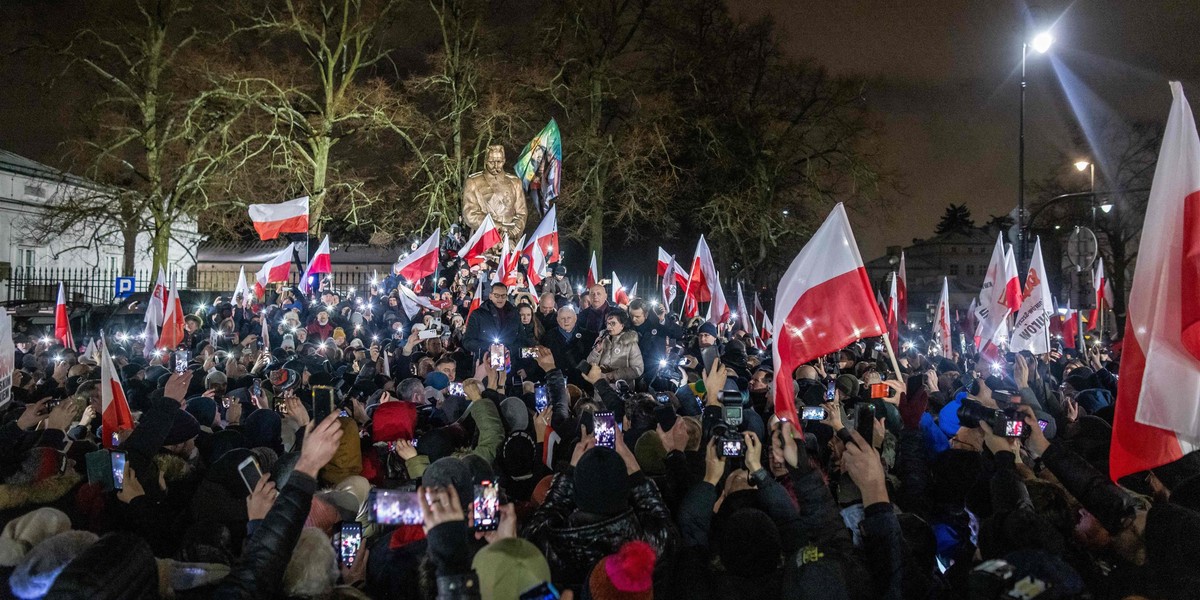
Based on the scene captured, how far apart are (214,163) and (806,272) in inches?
897

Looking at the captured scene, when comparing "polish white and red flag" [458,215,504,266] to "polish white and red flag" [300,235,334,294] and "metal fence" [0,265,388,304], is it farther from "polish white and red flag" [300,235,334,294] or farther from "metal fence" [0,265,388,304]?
"metal fence" [0,265,388,304]

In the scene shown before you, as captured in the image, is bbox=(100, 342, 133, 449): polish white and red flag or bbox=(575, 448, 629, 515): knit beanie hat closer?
bbox=(575, 448, 629, 515): knit beanie hat

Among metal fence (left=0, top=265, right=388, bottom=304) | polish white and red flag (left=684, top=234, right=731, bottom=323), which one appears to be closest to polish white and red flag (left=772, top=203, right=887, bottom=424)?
polish white and red flag (left=684, top=234, right=731, bottom=323)

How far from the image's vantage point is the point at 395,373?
29.1ft

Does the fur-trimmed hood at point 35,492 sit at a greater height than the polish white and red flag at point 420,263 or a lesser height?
lesser

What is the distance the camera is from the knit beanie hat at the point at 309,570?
9.95ft

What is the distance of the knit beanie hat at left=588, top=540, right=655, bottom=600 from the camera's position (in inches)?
111

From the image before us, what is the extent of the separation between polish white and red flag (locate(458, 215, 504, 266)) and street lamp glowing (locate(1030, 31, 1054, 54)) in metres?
10.3

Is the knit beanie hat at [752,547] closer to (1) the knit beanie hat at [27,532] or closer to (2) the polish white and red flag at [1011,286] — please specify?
(1) the knit beanie hat at [27,532]

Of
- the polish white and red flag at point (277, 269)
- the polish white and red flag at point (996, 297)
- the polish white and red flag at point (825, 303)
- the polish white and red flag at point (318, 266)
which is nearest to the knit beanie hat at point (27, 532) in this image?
the polish white and red flag at point (825, 303)

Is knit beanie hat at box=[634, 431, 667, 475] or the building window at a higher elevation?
the building window

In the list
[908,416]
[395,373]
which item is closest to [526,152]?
[395,373]

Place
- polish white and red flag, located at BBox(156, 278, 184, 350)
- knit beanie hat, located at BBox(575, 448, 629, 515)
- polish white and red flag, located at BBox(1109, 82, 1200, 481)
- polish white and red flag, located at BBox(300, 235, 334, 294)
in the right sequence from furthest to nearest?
polish white and red flag, located at BBox(300, 235, 334, 294), polish white and red flag, located at BBox(156, 278, 184, 350), polish white and red flag, located at BBox(1109, 82, 1200, 481), knit beanie hat, located at BBox(575, 448, 629, 515)

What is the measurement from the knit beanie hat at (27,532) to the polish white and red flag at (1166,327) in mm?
4366
